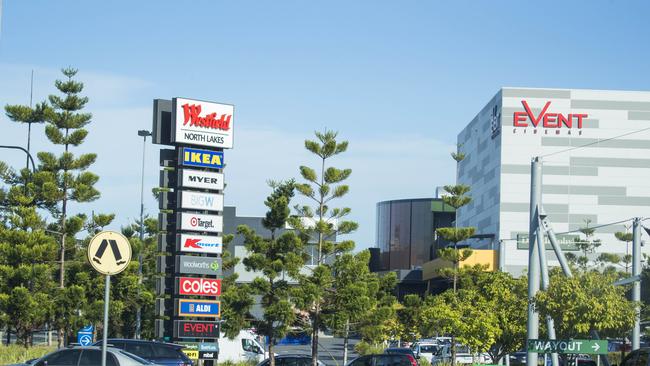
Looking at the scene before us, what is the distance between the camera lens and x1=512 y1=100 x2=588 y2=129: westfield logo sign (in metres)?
90.1

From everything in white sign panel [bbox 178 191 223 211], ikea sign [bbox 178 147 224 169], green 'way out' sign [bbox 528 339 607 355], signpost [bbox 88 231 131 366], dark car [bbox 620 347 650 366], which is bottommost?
dark car [bbox 620 347 650 366]

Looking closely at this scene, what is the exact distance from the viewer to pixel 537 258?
24797mm

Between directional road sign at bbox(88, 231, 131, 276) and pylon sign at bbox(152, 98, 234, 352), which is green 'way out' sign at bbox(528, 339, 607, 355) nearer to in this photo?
directional road sign at bbox(88, 231, 131, 276)

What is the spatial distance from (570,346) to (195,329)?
1770 centimetres

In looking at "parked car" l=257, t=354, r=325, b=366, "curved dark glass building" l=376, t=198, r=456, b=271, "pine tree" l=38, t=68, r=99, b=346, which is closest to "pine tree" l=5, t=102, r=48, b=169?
"pine tree" l=38, t=68, r=99, b=346

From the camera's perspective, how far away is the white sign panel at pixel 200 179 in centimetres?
3597

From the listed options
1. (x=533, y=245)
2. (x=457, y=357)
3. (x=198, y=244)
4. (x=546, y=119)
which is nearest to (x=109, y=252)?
Result: (x=533, y=245)

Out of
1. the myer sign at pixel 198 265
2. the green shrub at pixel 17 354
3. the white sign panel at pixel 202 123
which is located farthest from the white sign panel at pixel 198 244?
the green shrub at pixel 17 354

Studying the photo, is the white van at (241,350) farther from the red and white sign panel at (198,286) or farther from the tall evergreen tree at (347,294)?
the red and white sign panel at (198,286)

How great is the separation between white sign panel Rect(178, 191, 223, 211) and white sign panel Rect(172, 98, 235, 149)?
1.83 m

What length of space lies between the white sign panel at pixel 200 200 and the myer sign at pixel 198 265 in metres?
1.85

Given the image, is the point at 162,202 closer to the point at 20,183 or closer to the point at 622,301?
the point at 20,183

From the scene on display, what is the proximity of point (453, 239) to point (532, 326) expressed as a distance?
3440cm

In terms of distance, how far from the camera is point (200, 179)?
36.3 m
